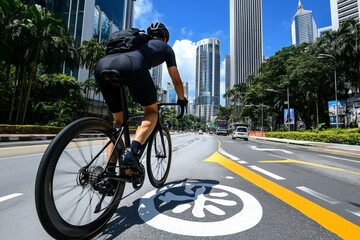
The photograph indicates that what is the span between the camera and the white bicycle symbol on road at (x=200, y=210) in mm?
2243

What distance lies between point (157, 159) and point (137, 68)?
1.75 meters

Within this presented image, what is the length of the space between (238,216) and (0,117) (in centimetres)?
3715

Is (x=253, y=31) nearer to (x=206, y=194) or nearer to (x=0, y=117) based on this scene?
(x=0, y=117)

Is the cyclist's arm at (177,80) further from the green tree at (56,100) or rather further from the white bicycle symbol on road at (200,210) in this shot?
the green tree at (56,100)

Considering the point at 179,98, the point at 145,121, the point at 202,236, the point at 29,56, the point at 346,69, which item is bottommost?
the point at 202,236

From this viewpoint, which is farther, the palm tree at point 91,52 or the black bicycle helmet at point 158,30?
the palm tree at point 91,52

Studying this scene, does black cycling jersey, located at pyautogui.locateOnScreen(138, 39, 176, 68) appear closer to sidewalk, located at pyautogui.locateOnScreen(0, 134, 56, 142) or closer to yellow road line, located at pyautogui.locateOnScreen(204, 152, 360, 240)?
yellow road line, located at pyautogui.locateOnScreen(204, 152, 360, 240)

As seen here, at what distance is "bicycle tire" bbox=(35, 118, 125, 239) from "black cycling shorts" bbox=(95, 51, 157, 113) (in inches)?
17.0

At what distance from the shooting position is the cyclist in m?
2.40

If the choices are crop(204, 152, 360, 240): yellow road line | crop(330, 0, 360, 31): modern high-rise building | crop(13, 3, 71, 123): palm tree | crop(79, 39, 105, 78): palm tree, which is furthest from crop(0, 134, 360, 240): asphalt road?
crop(330, 0, 360, 31): modern high-rise building

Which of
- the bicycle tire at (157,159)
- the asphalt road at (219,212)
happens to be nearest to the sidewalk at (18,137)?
the asphalt road at (219,212)

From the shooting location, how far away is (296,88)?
4619 centimetres

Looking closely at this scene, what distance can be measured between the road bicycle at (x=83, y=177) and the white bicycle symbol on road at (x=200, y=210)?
0.45 meters

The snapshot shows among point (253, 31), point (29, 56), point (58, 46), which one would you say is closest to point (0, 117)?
point (29, 56)
